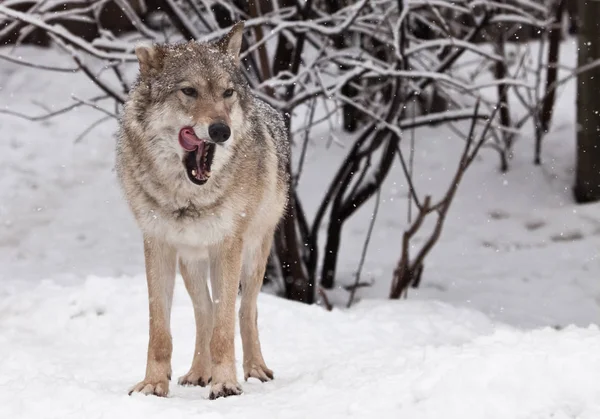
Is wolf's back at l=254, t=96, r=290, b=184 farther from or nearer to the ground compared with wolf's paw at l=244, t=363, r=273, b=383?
farther from the ground

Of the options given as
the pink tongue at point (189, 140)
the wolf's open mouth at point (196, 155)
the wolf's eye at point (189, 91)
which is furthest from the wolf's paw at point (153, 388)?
the wolf's eye at point (189, 91)

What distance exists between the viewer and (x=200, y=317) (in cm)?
602

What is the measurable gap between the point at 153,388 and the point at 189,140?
1398 mm

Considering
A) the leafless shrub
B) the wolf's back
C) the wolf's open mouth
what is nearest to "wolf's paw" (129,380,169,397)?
the wolf's open mouth

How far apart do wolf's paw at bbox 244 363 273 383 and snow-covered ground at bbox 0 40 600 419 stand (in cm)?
18

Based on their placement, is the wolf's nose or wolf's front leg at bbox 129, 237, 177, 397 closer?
the wolf's nose

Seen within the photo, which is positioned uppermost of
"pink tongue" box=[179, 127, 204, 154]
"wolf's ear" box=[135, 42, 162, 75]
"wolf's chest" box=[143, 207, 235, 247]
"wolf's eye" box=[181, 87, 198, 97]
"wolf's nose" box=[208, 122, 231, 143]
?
"wolf's ear" box=[135, 42, 162, 75]

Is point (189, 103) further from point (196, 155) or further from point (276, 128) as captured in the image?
point (276, 128)

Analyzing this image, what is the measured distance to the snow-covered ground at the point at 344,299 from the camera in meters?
4.48

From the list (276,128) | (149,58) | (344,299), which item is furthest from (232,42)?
(344,299)

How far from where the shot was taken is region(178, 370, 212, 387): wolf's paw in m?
5.86

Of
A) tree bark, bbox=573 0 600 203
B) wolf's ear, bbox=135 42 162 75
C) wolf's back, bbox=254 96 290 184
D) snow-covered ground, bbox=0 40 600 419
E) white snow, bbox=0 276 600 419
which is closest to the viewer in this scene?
white snow, bbox=0 276 600 419

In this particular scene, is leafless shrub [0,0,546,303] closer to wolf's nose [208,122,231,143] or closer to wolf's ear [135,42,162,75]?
wolf's ear [135,42,162,75]

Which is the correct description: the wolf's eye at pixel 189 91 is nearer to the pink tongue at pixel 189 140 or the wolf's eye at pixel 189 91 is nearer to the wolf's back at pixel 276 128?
the pink tongue at pixel 189 140
